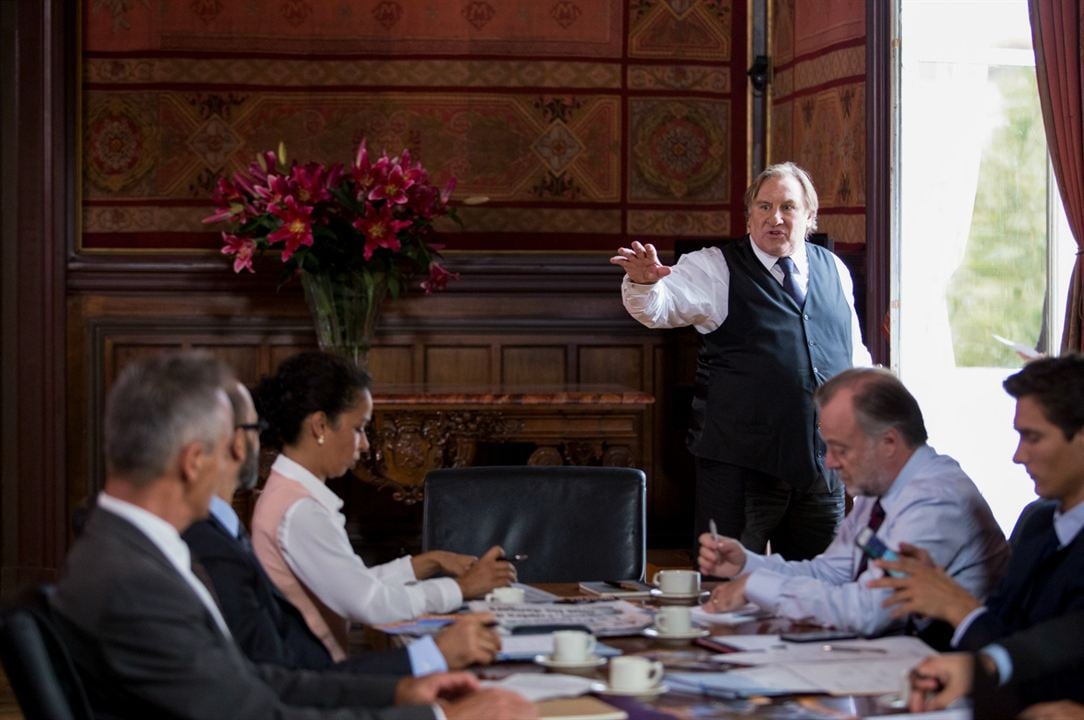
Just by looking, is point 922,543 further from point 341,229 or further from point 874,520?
point 341,229

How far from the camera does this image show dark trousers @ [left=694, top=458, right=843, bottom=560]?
4.07 m

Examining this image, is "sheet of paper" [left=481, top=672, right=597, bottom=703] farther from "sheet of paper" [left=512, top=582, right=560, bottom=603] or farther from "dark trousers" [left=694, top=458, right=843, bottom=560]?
"dark trousers" [left=694, top=458, right=843, bottom=560]

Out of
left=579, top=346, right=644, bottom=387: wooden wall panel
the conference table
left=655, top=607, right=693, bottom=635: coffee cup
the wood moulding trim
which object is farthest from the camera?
left=579, top=346, right=644, bottom=387: wooden wall panel

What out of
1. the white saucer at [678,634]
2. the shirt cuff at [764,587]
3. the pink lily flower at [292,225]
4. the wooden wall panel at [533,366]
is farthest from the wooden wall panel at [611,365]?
the white saucer at [678,634]

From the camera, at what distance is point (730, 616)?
271cm

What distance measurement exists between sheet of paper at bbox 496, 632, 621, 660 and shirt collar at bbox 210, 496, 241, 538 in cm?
49

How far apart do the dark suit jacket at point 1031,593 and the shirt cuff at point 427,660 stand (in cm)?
81

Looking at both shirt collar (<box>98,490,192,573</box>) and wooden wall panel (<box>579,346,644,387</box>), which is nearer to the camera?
shirt collar (<box>98,490,192,573</box>)

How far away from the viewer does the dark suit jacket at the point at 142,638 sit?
185 cm

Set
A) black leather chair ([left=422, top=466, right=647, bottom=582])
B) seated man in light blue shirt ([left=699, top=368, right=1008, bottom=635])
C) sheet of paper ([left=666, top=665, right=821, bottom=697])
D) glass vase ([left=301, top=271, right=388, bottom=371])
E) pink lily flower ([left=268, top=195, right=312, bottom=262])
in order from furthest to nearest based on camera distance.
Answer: glass vase ([left=301, top=271, right=388, bottom=371]) → pink lily flower ([left=268, top=195, right=312, bottom=262]) → black leather chair ([left=422, top=466, right=647, bottom=582]) → seated man in light blue shirt ([left=699, top=368, right=1008, bottom=635]) → sheet of paper ([left=666, top=665, right=821, bottom=697])

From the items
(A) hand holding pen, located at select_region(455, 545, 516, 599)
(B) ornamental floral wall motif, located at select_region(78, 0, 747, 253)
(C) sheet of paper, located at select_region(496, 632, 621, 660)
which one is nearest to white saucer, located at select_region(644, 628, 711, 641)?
(C) sheet of paper, located at select_region(496, 632, 621, 660)

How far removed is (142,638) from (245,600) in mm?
495

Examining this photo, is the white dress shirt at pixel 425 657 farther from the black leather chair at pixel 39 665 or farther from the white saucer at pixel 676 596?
the white saucer at pixel 676 596

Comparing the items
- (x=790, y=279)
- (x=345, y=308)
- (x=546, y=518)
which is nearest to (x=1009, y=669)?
(x=546, y=518)
